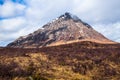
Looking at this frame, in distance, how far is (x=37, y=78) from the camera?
69.8 metres

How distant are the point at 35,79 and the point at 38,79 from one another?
0.68 m

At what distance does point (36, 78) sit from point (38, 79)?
571 mm

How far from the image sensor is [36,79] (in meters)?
69.5

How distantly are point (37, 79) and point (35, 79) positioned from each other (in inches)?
18.9

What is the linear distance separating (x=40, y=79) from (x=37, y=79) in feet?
2.36

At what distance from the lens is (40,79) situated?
6938cm

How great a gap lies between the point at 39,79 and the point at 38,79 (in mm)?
240

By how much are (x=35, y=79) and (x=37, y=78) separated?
63cm

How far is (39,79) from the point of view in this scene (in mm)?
69438

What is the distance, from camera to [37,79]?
2739 inches

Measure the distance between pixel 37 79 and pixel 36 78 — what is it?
0.37 metres

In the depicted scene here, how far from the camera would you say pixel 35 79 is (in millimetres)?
69375
